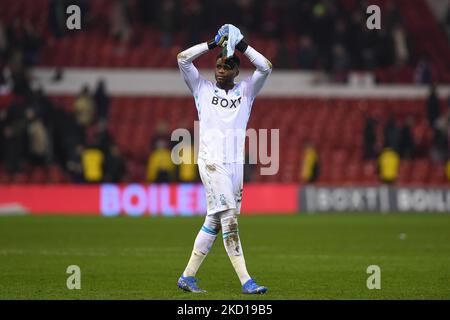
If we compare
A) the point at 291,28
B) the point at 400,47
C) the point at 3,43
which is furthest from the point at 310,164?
the point at 3,43

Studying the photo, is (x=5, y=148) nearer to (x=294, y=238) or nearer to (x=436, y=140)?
(x=294, y=238)

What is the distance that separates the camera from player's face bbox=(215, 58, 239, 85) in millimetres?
11116

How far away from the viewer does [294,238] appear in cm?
2000

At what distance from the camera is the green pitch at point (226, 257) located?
11398 millimetres

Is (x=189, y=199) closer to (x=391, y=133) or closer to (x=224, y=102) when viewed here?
(x=391, y=133)

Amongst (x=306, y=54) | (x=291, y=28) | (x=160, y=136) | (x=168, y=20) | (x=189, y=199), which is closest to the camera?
(x=189, y=199)

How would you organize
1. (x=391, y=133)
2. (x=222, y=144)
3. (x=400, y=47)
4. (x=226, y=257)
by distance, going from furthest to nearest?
(x=400, y=47)
(x=391, y=133)
(x=226, y=257)
(x=222, y=144)

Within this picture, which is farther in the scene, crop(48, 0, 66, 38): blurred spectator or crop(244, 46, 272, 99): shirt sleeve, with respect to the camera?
crop(48, 0, 66, 38): blurred spectator

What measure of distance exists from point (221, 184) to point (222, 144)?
427mm

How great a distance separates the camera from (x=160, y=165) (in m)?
28.3

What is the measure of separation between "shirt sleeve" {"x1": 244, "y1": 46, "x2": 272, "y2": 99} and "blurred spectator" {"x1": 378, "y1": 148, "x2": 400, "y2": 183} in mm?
18766

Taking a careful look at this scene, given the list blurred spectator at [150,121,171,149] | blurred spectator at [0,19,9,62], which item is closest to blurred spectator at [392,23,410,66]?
blurred spectator at [150,121,171,149]

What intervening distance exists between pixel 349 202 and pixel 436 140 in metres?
Result: 4.34

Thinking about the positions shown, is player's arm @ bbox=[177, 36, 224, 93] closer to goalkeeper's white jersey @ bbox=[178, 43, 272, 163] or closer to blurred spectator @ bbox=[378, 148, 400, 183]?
goalkeeper's white jersey @ bbox=[178, 43, 272, 163]
